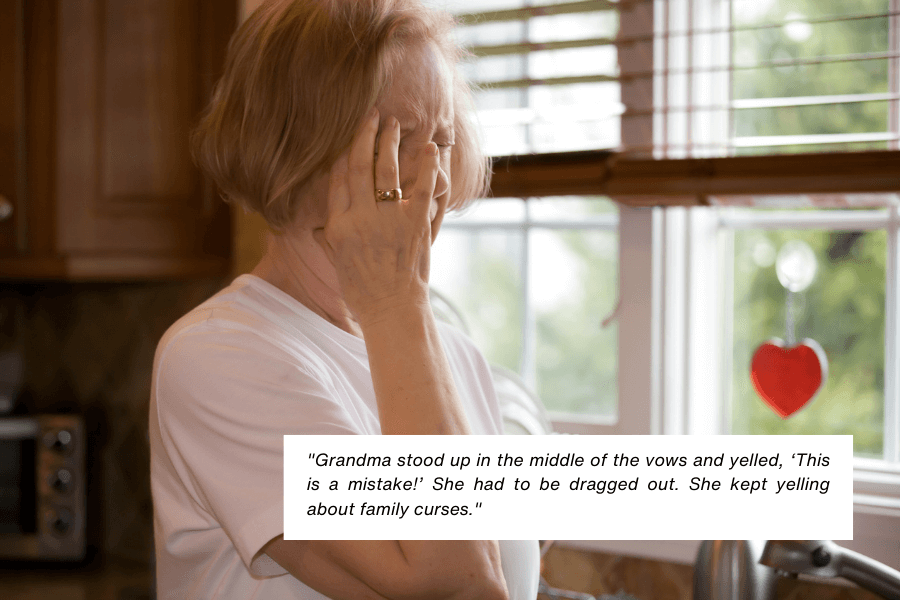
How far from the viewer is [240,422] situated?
74 cm

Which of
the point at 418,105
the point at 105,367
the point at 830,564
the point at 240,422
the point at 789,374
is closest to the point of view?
the point at 240,422

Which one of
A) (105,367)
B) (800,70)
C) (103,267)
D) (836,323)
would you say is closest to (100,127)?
(103,267)

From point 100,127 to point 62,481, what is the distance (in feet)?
2.52

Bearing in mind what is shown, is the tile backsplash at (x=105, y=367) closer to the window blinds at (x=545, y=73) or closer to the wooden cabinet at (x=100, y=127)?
the wooden cabinet at (x=100, y=127)

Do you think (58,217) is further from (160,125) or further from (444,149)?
(444,149)

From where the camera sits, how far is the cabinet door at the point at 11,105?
5.34ft

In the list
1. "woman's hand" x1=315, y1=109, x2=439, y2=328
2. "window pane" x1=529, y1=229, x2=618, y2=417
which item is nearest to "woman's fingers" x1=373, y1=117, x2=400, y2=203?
"woman's hand" x1=315, y1=109, x2=439, y2=328

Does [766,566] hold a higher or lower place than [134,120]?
lower

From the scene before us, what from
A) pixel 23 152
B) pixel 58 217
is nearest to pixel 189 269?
pixel 58 217

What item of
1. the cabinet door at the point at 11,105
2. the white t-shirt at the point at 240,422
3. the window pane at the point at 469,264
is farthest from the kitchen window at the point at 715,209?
the cabinet door at the point at 11,105

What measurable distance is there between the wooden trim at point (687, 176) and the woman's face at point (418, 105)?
1.85 feet

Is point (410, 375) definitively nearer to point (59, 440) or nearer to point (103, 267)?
point (103, 267)

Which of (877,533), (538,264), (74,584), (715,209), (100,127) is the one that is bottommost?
(74,584)

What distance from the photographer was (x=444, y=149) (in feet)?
2.91
